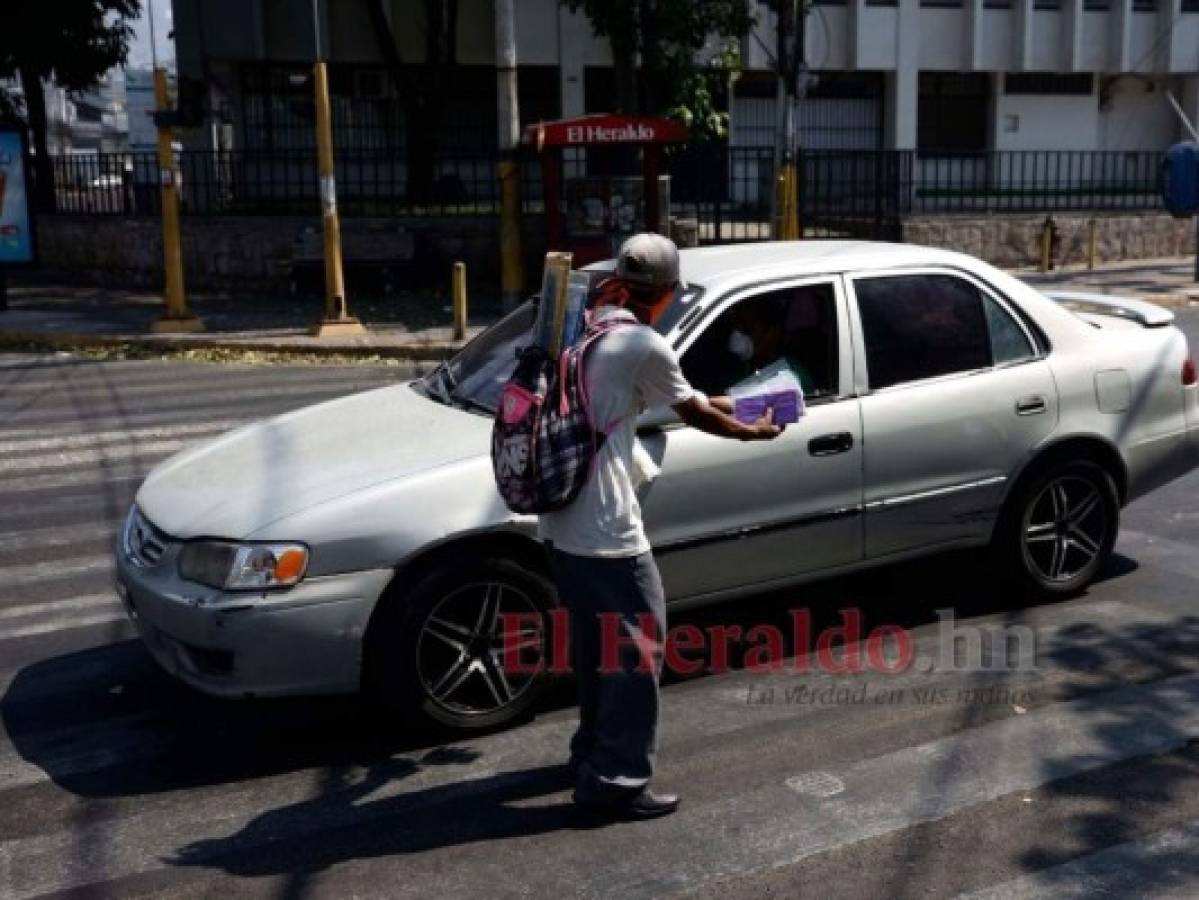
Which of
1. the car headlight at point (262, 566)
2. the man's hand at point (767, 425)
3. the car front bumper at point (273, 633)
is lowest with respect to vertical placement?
the car front bumper at point (273, 633)

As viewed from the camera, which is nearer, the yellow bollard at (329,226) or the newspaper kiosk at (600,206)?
the yellow bollard at (329,226)

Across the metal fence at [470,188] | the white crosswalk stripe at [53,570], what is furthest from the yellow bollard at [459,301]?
the white crosswalk stripe at [53,570]

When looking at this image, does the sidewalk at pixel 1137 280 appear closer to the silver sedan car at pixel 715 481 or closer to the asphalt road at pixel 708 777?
the silver sedan car at pixel 715 481

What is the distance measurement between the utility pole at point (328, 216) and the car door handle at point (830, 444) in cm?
1155

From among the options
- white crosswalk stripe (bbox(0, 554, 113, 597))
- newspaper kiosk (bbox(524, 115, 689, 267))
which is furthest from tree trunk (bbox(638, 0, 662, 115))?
white crosswalk stripe (bbox(0, 554, 113, 597))

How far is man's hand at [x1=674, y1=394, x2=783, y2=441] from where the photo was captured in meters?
4.39

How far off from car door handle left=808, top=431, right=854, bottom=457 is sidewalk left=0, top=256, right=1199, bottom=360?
10145 mm

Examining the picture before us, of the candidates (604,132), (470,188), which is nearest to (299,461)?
(604,132)

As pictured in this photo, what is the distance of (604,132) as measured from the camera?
17328 mm

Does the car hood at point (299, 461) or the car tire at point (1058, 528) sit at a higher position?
the car hood at point (299, 461)

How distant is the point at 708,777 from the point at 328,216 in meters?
12.8

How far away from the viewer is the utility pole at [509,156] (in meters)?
17.9

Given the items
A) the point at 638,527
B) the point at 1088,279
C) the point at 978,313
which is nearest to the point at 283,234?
the point at 1088,279

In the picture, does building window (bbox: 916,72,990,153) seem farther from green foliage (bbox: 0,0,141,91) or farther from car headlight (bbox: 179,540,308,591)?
car headlight (bbox: 179,540,308,591)
